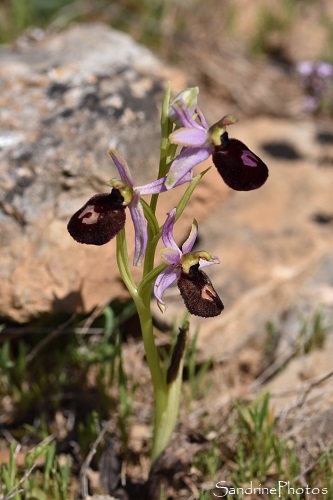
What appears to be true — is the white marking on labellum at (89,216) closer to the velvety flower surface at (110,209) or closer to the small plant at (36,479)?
the velvety flower surface at (110,209)

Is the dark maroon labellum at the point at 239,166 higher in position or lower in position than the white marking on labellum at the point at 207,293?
higher

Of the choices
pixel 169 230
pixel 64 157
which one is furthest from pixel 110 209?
pixel 64 157

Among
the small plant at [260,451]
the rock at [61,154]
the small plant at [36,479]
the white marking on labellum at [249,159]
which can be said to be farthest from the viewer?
the rock at [61,154]

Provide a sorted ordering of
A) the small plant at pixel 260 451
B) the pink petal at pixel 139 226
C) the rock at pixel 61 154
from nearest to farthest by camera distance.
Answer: the pink petal at pixel 139 226, the small plant at pixel 260 451, the rock at pixel 61 154

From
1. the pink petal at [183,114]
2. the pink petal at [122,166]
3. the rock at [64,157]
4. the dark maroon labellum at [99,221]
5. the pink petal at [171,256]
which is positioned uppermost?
the pink petal at [183,114]

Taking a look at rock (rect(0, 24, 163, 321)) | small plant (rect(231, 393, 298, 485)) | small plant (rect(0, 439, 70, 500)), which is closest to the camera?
small plant (rect(0, 439, 70, 500))

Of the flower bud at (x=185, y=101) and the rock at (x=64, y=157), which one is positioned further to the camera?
the rock at (x=64, y=157)

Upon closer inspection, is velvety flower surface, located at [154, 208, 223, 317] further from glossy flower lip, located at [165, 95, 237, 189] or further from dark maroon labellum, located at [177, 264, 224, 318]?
glossy flower lip, located at [165, 95, 237, 189]

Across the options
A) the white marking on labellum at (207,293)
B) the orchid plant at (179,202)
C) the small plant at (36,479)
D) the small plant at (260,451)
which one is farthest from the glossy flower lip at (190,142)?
the small plant at (36,479)

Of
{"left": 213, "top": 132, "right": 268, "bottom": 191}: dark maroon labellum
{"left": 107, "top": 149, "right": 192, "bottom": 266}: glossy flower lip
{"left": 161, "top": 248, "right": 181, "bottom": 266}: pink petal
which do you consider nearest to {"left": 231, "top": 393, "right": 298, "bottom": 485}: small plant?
{"left": 161, "top": 248, "right": 181, "bottom": 266}: pink petal

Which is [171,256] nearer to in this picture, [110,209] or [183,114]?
[110,209]
